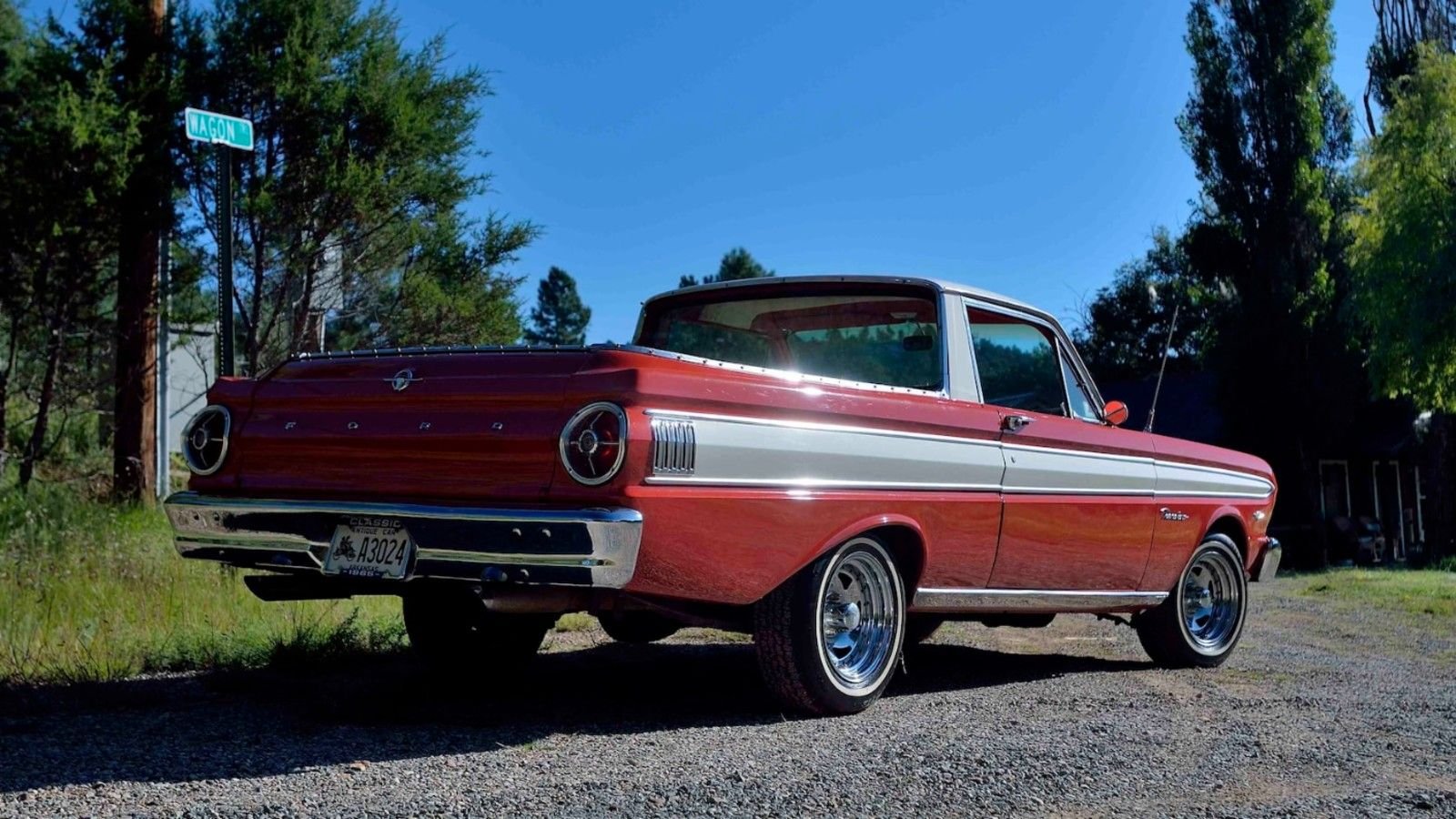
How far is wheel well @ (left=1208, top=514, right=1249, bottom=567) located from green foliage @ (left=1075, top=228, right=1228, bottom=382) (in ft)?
119

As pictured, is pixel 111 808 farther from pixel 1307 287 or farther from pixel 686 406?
pixel 1307 287

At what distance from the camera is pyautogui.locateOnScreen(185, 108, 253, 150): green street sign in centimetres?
836

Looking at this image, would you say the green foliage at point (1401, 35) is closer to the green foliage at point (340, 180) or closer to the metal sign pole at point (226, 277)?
the green foliage at point (340, 180)

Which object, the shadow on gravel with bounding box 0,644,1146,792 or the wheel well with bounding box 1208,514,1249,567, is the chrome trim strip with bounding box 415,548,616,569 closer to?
the shadow on gravel with bounding box 0,644,1146,792

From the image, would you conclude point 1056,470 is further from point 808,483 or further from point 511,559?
point 511,559

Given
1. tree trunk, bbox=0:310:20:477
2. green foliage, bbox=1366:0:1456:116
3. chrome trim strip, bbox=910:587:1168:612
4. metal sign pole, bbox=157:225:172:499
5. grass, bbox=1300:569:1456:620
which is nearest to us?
chrome trim strip, bbox=910:587:1168:612

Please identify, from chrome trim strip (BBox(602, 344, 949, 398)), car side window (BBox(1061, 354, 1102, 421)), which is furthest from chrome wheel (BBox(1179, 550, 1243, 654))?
chrome trim strip (BBox(602, 344, 949, 398))

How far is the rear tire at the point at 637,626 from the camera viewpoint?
6.17m

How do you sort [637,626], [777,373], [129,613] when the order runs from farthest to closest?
[129,613], [637,626], [777,373]

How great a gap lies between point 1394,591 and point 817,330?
32.5ft

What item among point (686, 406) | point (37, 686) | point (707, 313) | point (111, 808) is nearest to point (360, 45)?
point (707, 313)

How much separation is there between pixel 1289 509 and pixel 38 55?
2473 cm

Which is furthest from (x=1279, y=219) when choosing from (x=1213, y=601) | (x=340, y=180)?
(x=1213, y=601)

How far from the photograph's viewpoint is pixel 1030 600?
Result: 631 centimetres
